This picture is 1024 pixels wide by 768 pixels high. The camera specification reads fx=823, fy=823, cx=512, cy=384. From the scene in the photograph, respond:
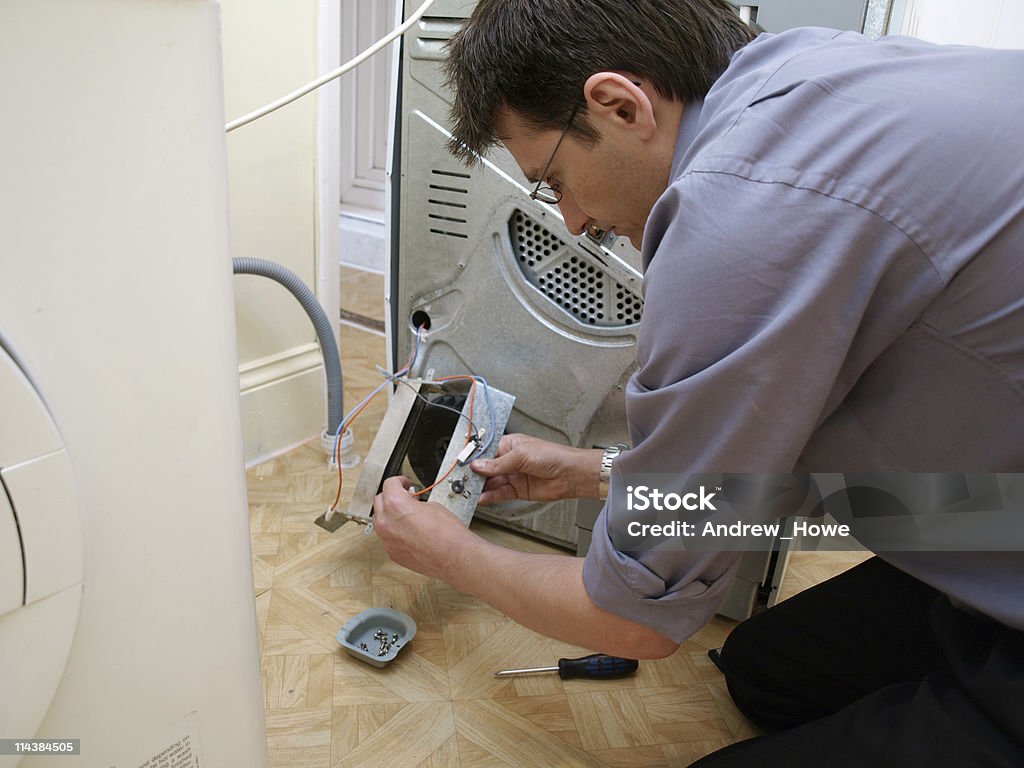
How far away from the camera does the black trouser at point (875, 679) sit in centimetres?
64

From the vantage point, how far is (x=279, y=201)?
4.80 feet

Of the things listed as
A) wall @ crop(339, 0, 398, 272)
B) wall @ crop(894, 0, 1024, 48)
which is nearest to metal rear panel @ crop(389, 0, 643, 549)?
wall @ crop(894, 0, 1024, 48)

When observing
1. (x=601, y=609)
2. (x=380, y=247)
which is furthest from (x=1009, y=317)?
(x=380, y=247)

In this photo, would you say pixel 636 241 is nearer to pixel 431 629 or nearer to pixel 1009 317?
pixel 1009 317

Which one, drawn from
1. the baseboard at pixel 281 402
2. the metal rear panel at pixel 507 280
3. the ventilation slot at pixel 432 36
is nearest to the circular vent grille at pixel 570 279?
the metal rear panel at pixel 507 280

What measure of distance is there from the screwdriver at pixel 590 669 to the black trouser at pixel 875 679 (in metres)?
0.13

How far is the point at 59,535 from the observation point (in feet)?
1.69

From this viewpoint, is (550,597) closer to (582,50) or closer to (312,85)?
(582,50)

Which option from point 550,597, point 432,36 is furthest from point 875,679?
point 432,36

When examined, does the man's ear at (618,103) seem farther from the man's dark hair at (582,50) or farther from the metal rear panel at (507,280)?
the metal rear panel at (507,280)

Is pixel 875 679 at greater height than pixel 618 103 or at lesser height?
lesser

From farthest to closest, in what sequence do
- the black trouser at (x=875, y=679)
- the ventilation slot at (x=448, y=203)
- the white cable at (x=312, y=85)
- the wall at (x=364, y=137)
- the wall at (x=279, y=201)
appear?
the wall at (x=364, y=137)
the wall at (x=279, y=201)
the ventilation slot at (x=448, y=203)
the white cable at (x=312, y=85)
the black trouser at (x=875, y=679)

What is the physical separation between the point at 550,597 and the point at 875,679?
1.45 ft

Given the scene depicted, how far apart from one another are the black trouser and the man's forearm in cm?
18
